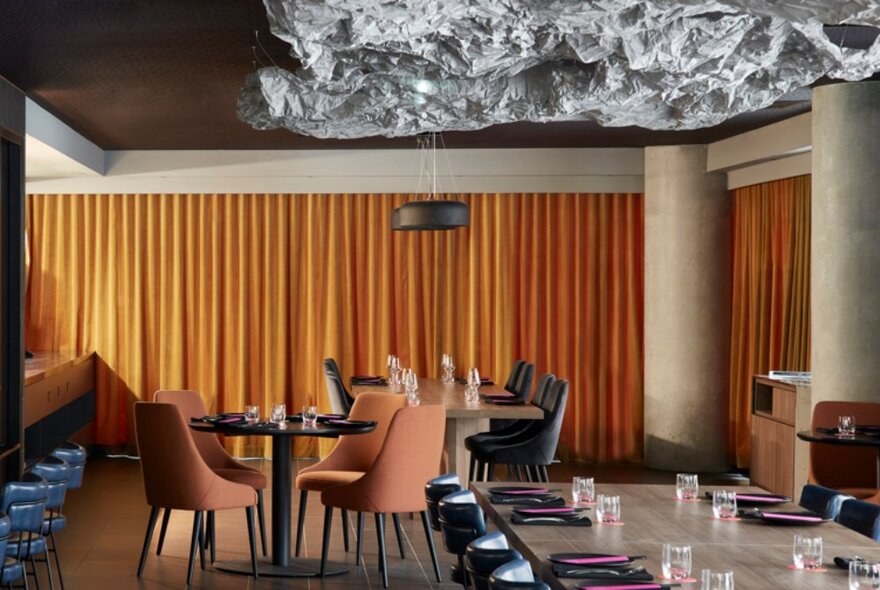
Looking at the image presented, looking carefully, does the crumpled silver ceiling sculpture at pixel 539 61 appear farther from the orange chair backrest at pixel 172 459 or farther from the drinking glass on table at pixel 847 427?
the drinking glass on table at pixel 847 427

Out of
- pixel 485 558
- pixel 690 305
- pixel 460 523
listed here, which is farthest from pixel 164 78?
pixel 690 305

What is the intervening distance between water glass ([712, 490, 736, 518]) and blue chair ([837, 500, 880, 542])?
0.52m

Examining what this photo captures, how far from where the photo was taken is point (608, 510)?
4.61 meters

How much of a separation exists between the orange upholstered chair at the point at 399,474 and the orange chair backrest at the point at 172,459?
2.34 feet

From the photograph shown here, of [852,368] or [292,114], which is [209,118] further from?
[852,368]

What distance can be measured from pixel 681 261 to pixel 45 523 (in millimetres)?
6661

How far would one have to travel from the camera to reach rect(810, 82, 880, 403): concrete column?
7602 mm

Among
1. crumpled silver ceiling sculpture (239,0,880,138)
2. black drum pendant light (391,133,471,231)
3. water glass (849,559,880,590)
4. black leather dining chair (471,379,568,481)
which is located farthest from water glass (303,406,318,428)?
water glass (849,559,880,590)

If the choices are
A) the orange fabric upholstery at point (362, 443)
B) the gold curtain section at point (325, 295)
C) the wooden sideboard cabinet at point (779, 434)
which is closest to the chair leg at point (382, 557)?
the orange fabric upholstery at point (362, 443)

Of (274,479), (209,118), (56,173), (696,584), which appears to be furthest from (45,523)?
(56,173)

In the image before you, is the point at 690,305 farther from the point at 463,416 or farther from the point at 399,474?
the point at 399,474

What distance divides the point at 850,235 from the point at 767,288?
270 centimetres

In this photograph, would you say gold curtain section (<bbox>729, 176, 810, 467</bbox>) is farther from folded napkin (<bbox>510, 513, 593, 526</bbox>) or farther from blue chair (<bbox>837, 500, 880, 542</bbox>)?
folded napkin (<bbox>510, 513, 593, 526</bbox>)

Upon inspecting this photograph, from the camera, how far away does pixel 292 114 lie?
21.7ft
